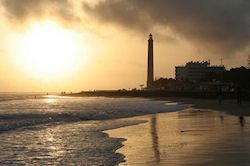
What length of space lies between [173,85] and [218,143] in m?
151

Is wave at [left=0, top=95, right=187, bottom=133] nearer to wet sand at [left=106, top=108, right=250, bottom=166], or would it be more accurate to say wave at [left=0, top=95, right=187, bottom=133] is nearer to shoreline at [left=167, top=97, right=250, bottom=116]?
shoreline at [left=167, top=97, right=250, bottom=116]

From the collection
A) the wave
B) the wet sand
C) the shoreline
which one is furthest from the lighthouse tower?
the wet sand

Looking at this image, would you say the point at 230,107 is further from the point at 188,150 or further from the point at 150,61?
the point at 150,61

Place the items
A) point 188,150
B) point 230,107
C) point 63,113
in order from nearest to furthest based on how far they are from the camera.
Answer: point 188,150, point 63,113, point 230,107

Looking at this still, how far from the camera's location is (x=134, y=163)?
8008 mm

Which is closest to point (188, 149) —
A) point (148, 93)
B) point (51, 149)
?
point (51, 149)

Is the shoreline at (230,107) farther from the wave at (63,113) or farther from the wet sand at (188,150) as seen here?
the wet sand at (188,150)

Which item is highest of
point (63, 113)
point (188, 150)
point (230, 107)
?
point (230, 107)

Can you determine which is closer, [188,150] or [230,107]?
[188,150]

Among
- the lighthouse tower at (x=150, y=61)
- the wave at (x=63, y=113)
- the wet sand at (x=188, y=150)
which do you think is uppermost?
the lighthouse tower at (x=150, y=61)

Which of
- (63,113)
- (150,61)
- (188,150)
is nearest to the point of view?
(188,150)

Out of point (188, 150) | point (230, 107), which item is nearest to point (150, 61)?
point (230, 107)

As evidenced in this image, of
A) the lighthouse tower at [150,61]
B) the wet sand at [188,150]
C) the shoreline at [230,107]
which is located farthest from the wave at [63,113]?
the lighthouse tower at [150,61]

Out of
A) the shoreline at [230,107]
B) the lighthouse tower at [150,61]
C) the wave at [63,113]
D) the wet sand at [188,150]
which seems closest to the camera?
the wet sand at [188,150]
